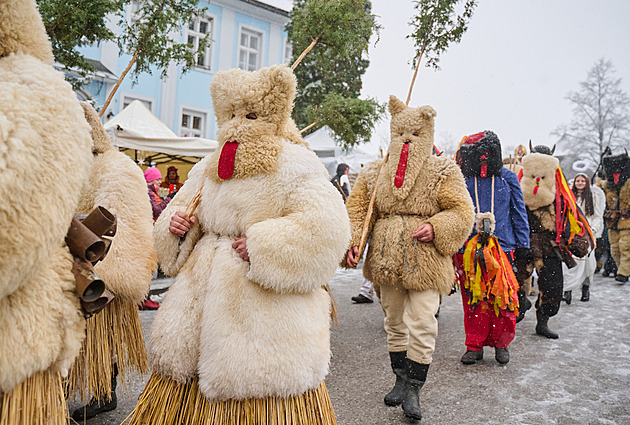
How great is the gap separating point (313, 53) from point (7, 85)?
2127 millimetres

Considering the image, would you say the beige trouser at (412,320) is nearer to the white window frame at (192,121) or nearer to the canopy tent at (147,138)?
the canopy tent at (147,138)

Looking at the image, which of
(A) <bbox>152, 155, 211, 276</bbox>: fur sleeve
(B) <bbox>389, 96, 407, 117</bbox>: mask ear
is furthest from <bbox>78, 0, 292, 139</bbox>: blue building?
(A) <bbox>152, 155, 211, 276</bbox>: fur sleeve

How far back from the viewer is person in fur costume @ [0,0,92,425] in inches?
43.8

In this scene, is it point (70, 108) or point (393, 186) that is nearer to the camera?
point (70, 108)

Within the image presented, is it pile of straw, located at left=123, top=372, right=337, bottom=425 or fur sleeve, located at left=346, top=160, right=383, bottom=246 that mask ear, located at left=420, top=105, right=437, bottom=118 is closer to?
fur sleeve, located at left=346, top=160, right=383, bottom=246

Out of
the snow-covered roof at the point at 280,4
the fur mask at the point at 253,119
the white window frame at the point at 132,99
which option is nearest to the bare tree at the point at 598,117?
the snow-covered roof at the point at 280,4

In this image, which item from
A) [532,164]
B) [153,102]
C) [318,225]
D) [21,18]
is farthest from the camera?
[153,102]

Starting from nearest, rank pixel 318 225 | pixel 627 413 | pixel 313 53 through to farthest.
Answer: pixel 318 225, pixel 313 53, pixel 627 413

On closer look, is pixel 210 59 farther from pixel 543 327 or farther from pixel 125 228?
pixel 125 228

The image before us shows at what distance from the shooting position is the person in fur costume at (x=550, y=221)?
500 centimetres

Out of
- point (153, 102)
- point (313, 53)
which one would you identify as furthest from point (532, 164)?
point (153, 102)

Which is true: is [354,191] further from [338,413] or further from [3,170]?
[3,170]

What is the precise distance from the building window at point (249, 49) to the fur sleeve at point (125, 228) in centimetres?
1531

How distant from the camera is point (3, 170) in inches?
42.3
